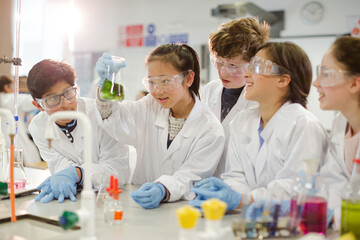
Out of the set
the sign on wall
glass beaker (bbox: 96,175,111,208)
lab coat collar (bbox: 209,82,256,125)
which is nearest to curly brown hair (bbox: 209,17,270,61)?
lab coat collar (bbox: 209,82,256,125)

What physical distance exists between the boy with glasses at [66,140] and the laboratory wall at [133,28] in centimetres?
459

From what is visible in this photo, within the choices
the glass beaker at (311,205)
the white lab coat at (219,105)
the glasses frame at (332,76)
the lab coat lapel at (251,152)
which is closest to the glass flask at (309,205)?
the glass beaker at (311,205)

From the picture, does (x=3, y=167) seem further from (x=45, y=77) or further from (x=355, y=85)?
(x=355, y=85)

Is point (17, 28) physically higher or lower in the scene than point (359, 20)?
lower

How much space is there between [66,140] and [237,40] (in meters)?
1.22

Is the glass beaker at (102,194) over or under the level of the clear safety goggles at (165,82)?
under

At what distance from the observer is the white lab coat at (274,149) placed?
1734 millimetres

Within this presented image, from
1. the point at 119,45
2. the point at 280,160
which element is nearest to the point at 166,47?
the point at 280,160

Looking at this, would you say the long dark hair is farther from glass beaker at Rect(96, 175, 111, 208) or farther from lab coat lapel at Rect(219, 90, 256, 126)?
glass beaker at Rect(96, 175, 111, 208)

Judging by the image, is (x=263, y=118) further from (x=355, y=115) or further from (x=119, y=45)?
(x=119, y=45)

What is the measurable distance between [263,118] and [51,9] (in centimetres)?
674

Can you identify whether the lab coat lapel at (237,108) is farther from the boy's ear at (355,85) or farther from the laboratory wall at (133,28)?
the laboratory wall at (133,28)

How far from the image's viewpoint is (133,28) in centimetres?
812

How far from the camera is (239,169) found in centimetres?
202
